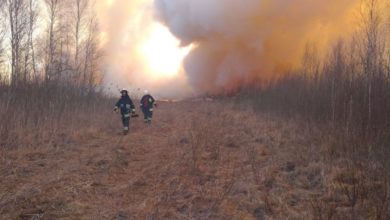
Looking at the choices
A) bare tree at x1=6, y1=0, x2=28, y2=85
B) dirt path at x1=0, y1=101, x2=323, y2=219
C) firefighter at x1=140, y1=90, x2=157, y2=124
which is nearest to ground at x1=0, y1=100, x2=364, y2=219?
dirt path at x1=0, y1=101, x2=323, y2=219

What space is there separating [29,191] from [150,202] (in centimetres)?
201

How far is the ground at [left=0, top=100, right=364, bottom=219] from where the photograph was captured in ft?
19.6

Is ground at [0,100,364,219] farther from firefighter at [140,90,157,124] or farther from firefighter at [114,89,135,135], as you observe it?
firefighter at [140,90,157,124]

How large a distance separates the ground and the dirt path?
2cm

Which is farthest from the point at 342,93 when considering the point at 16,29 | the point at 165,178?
the point at 16,29

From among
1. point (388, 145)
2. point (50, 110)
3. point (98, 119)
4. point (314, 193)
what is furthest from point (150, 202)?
point (98, 119)

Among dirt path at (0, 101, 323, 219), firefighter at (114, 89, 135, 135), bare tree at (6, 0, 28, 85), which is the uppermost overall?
bare tree at (6, 0, 28, 85)

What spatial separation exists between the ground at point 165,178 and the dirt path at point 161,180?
Result: 0.02 m

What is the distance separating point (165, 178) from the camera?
25.8 ft

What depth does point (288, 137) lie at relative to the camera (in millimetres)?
11930

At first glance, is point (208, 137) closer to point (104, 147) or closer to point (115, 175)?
point (104, 147)

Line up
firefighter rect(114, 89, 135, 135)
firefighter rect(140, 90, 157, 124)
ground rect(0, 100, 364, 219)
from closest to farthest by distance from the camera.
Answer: ground rect(0, 100, 364, 219)
firefighter rect(114, 89, 135, 135)
firefighter rect(140, 90, 157, 124)

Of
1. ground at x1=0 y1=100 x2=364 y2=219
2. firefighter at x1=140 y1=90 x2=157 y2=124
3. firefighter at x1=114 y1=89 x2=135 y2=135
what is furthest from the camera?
firefighter at x1=140 y1=90 x2=157 y2=124

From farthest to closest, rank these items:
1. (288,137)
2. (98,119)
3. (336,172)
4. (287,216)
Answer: (98,119)
(288,137)
(336,172)
(287,216)
